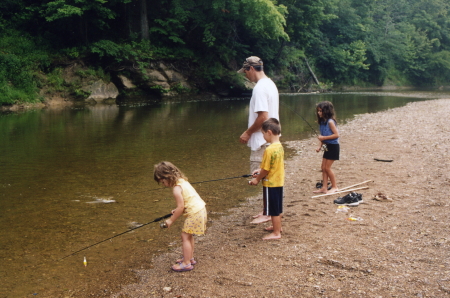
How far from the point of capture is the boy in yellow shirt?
4.24 m

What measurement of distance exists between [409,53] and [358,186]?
160 feet

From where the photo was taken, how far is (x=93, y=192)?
21.5 feet

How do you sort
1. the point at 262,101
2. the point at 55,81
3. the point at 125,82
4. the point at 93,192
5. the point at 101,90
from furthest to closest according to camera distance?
the point at 125,82 → the point at 101,90 → the point at 55,81 → the point at 93,192 → the point at 262,101

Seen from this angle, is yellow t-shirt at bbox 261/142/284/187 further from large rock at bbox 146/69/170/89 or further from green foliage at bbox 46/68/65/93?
large rock at bbox 146/69/170/89

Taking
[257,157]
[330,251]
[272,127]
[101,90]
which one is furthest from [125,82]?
[330,251]

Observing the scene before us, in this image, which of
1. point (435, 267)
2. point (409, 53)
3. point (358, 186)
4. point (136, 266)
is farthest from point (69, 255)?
point (409, 53)

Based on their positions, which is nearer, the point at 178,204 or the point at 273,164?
the point at 178,204

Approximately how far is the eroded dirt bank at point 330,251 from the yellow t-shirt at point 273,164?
0.64m

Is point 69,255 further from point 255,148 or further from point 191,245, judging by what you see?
point 255,148


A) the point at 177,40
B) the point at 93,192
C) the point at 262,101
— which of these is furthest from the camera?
the point at 177,40

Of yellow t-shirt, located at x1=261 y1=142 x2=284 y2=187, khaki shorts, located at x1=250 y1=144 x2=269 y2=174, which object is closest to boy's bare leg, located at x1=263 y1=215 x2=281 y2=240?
yellow t-shirt, located at x1=261 y1=142 x2=284 y2=187

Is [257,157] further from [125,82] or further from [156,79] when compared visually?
[156,79]

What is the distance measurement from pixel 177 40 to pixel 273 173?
949 inches

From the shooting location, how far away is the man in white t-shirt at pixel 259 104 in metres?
4.61
